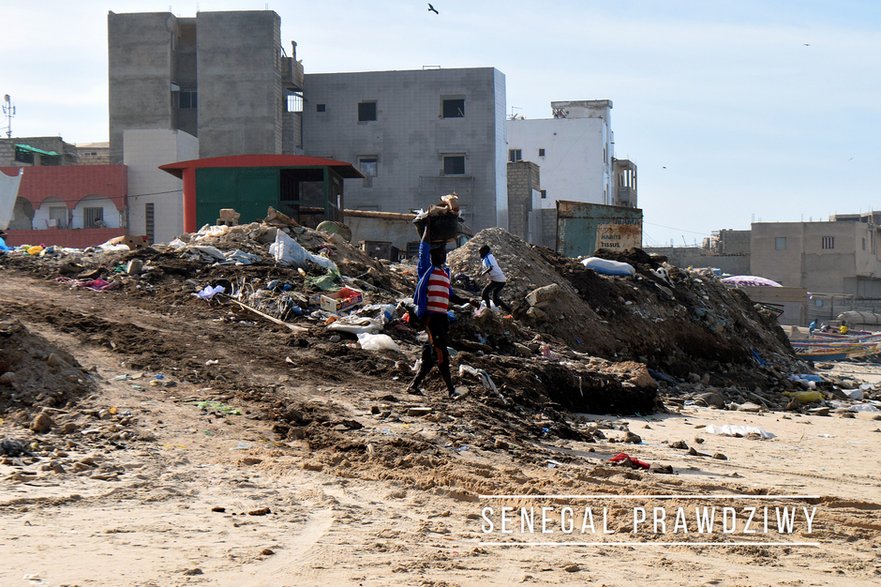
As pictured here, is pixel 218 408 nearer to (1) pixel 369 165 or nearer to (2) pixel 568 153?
(1) pixel 369 165

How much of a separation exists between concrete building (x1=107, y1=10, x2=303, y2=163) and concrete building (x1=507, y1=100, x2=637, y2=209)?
55.9 ft

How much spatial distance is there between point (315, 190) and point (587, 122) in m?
32.5

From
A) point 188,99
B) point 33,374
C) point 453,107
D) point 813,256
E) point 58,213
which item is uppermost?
point 188,99

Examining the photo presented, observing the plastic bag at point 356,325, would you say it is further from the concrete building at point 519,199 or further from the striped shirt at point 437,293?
the concrete building at point 519,199

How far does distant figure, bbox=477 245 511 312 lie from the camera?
1427cm

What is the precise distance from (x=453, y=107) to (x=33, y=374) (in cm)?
3813

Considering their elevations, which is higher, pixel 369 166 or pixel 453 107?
pixel 453 107

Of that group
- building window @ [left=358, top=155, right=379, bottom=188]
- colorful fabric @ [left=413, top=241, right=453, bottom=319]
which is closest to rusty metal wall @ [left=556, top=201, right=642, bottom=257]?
colorful fabric @ [left=413, top=241, right=453, bottom=319]

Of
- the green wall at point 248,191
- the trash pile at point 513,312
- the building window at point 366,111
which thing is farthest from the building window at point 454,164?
the trash pile at point 513,312

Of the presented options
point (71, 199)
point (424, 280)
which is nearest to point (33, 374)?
point (424, 280)

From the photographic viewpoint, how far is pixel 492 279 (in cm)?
1441

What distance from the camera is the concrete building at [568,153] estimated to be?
185 ft

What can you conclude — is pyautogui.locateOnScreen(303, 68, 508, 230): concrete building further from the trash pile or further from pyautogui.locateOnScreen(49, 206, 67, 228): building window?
the trash pile

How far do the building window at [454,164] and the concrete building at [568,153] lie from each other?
12.3m
